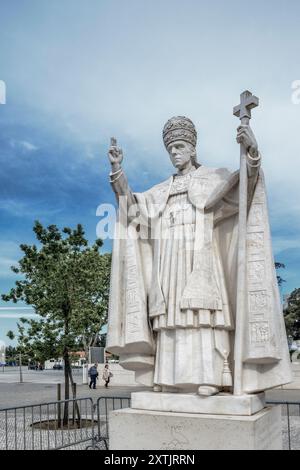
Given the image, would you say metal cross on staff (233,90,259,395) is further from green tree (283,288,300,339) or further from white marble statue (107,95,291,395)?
green tree (283,288,300,339)

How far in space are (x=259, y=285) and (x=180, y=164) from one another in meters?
1.67

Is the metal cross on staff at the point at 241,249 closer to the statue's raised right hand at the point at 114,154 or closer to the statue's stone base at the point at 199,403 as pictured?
the statue's stone base at the point at 199,403

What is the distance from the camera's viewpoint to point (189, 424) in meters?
4.20

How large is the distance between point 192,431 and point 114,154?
285cm

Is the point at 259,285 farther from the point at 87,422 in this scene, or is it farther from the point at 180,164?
the point at 87,422

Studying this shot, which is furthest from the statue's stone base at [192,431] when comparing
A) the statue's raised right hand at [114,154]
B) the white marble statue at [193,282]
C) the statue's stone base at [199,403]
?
the statue's raised right hand at [114,154]

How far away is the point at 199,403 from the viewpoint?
14.2 feet

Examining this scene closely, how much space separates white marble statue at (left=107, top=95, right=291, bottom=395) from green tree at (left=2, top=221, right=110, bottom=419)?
9461 millimetres

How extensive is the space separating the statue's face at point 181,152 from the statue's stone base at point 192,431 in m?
2.59

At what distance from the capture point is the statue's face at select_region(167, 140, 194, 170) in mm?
5379

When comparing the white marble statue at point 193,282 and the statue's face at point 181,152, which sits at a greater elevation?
the statue's face at point 181,152

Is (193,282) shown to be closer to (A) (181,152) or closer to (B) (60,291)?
(A) (181,152)

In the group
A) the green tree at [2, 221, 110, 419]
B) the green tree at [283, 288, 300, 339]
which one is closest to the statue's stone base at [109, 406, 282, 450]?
the green tree at [2, 221, 110, 419]

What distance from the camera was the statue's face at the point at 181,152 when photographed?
17.6 ft
